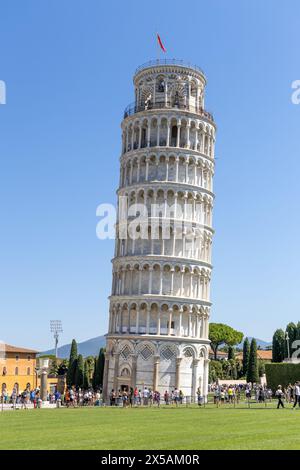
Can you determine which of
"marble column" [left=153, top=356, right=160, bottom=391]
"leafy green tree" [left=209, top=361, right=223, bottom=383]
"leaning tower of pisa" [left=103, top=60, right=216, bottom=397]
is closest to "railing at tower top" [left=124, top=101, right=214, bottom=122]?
"leaning tower of pisa" [left=103, top=60, right=216, bottom=397]

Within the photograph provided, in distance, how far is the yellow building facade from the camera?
10806 centimetres

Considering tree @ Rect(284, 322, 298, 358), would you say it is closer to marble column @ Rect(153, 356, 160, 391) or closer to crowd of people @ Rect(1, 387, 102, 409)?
marble column @ Rect(153, 356, 160, 391)

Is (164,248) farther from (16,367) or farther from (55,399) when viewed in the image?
(16,367)

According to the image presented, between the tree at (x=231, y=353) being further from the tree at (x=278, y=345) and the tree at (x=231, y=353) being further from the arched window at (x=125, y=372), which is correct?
the arched window at (x=125, y=372)

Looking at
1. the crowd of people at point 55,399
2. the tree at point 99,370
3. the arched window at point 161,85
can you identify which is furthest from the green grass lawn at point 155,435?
the tree at point 99,370

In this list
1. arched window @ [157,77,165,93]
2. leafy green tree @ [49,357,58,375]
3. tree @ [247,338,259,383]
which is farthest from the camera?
leafy green tree @ [49,357,58,375]

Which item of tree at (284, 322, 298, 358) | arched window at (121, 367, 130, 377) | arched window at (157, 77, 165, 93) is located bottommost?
arched window at (121, 367, 130, 377)

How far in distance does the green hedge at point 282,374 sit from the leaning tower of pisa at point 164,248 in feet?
27.6

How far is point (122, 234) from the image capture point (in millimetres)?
70250

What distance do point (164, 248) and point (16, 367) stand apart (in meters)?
54.4

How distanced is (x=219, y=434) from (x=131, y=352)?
44377 mm

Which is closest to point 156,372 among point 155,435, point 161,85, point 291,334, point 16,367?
point 161,85

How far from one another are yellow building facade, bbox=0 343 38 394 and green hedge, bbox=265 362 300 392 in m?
49.2
